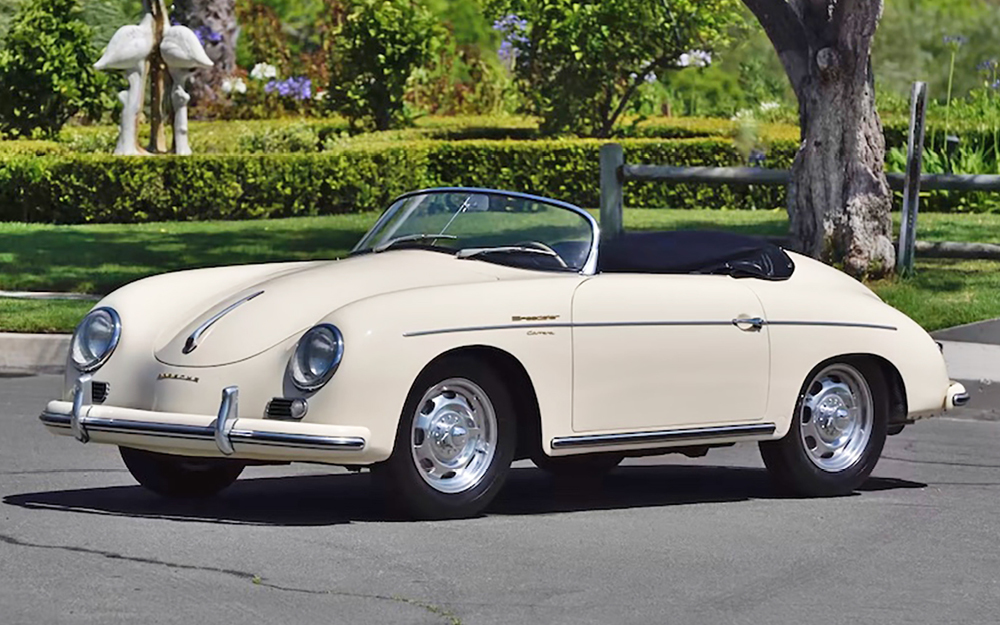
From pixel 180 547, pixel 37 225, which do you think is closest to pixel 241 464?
pixel 180 547

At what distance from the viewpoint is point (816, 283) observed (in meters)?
8.62

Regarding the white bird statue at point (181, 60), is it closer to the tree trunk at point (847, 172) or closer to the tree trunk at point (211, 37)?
the tree trunk at point (211, 37)

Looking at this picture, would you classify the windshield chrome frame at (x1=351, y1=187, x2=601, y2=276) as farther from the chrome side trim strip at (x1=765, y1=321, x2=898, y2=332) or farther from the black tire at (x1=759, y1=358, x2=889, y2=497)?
the black tire at (x1=759, y1=358, x2=889, y2=497)

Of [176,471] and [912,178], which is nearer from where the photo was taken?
[176,471]

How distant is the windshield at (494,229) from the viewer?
8.01m

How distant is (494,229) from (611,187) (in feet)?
28.6

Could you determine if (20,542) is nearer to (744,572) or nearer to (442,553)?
(442,553)

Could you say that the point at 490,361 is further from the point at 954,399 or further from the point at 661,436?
the point at 954,399

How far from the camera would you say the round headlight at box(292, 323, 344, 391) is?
699 cm

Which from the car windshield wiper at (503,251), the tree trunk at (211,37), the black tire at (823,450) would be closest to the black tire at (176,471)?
the car windshield wiper at (503,251)

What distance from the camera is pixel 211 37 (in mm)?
32906

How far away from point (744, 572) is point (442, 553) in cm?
102

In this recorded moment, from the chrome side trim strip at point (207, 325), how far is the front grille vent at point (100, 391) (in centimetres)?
35

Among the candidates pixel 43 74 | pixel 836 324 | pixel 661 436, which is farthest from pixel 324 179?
pixel 661 436
